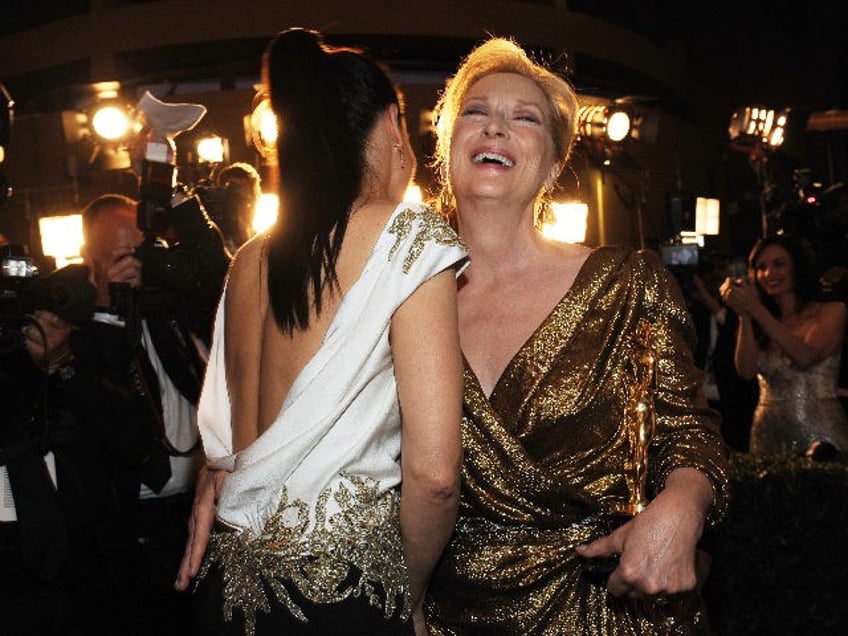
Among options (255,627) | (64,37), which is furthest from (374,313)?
(64,37)

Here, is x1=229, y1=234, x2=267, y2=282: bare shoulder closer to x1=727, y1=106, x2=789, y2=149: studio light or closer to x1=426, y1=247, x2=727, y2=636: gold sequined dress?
x1=426, y1=247, x2=727, y2=636: gold sequined dress

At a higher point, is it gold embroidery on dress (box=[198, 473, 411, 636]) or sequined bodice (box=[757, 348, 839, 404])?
sequined bodice (box=[757, 348, 839, 404])

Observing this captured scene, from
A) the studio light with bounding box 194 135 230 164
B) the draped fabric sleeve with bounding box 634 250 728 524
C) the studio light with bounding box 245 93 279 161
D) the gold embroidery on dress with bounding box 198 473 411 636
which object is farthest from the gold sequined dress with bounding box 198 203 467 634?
the studio light with bounding box 194 135 230 164

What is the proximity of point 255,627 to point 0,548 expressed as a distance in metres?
1.94

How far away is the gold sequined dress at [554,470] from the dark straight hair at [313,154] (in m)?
0.55

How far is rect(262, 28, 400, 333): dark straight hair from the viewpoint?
71.2 inches

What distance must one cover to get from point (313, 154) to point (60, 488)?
2041mm

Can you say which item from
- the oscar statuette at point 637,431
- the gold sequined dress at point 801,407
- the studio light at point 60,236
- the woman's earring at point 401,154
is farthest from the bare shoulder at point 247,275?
the studio light at point 60,236

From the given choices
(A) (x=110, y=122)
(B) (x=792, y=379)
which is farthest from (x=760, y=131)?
(A) (x=110, y=122)

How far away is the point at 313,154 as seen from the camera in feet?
6.07

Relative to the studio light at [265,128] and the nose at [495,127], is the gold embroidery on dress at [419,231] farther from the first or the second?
the nose at [495,127]

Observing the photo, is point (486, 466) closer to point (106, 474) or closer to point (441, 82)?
point (106, 474)

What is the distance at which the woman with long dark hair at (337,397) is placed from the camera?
1.77m

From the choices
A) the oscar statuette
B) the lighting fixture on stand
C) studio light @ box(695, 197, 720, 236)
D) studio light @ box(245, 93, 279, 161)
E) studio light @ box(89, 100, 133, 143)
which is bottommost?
the oscar statuette
